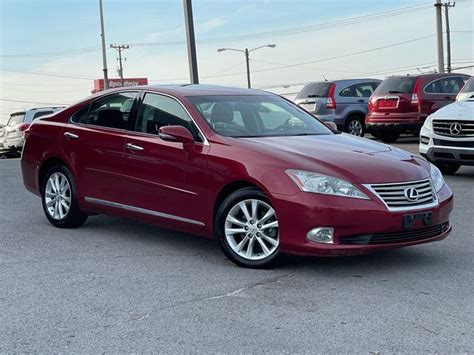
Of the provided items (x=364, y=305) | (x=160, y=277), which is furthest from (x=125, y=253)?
(x=364, y=305)

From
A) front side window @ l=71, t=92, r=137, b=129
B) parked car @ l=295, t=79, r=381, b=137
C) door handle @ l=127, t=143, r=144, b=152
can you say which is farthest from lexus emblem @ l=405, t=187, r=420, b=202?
parked car @ l=295, t=79, r=381, b=137

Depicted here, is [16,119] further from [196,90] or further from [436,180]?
[436,180]

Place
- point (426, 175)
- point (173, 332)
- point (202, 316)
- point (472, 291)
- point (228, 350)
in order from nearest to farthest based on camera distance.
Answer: point (228, 350) → point (173, 332) → point (202, 316) → point (472, 291) → point (426, 175)

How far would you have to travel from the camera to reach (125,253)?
6293 mm

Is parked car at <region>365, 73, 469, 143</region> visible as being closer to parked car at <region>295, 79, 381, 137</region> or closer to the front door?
parked car at <region>295, 79, 381, 137</region>

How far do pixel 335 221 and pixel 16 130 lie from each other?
20.7 meters

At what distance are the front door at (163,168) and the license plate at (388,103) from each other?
1061cm

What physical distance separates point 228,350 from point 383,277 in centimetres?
192

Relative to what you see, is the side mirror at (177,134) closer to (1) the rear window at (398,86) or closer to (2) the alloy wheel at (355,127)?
(1) the rear window at (398,86)

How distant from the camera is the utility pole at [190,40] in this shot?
52.9ft

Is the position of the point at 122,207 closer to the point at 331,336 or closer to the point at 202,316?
the point at 202,316

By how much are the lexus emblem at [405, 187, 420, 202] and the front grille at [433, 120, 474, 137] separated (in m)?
5.10

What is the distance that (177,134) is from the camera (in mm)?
5957

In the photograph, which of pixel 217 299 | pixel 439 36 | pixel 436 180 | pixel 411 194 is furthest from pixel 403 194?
pixel 439 36
